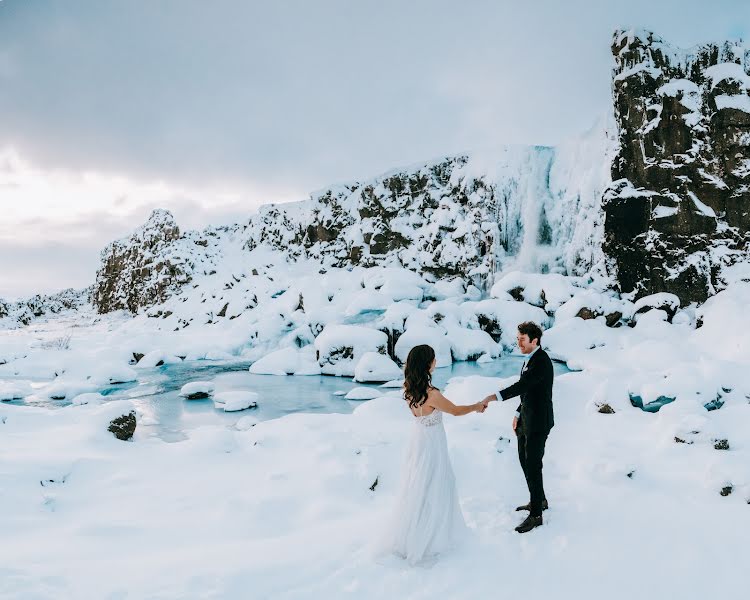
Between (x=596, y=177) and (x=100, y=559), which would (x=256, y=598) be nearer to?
(x=100, y=559)

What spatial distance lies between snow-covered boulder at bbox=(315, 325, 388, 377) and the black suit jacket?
1607 centimetres

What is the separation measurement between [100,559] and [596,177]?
1412 inches

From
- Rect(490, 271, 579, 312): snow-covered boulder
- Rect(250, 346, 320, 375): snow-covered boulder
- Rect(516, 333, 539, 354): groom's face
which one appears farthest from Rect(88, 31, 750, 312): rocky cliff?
Rect(516, 333, 539, 354): groom's face

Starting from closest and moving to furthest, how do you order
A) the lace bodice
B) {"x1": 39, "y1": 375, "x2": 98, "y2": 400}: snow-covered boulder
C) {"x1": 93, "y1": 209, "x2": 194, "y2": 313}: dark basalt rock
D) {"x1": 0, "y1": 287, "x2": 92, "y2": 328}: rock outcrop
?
1. the lace bodice
2. {"x1": 39, "y1": 375, "x2": 98, "y2": 400}: snow-covered boulder
3. {"x1": 93, "y1": 209, "x2": 194, "y2": 313}: dark basalt rock
4. {"x1": 0, "y1": 287, "x2": 92, "y2": 328}: rock outcrop

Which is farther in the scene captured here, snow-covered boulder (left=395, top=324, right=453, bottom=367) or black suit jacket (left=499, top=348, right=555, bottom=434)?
snow-covered boulder (left=395, top=324, right=453, bottom=367)

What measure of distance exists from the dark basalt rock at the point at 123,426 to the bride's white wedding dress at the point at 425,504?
6.54 meters

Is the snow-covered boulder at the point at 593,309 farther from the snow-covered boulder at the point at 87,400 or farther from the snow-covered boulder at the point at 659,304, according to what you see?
the snow-covered boulder at the point at 87,400

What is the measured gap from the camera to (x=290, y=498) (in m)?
5.95

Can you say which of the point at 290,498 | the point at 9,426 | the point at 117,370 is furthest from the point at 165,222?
the point at 290,498

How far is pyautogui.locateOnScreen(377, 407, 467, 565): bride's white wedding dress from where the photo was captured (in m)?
3.91

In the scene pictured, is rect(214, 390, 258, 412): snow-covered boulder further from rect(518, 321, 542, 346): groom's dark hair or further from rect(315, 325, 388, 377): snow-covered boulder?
rect(518, 321, 542, 346): groom's dark hair

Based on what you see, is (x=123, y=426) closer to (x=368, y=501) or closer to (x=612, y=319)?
(x=368, y=501)

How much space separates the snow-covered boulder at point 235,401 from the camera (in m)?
14.3

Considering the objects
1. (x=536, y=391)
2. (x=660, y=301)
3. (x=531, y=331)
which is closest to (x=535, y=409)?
(x=536, y=391)
